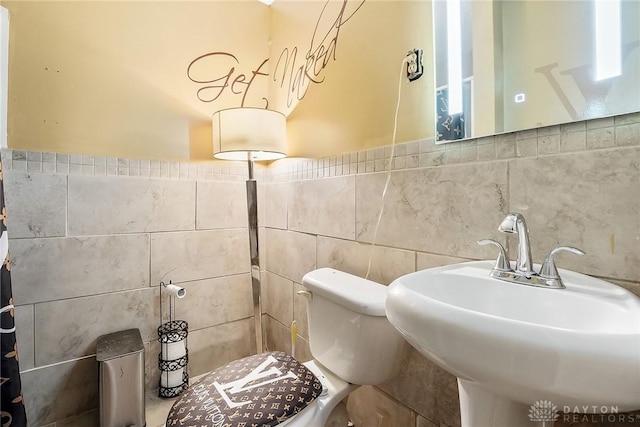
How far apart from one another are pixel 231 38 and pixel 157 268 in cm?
128

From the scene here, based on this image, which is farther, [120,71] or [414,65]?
[120,71]

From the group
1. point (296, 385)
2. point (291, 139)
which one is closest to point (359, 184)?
point (291, 139)

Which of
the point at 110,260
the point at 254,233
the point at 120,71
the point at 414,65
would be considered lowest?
the point at 110,260

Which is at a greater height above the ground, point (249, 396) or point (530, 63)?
point (530, 63)

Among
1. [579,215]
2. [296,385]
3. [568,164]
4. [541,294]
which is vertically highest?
[568,164]

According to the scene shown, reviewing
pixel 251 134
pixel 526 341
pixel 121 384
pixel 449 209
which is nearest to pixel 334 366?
pixel 449 209

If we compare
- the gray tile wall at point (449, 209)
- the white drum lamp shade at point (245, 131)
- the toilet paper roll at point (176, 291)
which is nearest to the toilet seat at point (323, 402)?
the gray tile wall at point (449, 209)

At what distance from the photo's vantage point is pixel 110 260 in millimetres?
1320

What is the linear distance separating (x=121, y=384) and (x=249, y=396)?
0.68 metres

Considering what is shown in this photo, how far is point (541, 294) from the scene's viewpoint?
1.97 ft

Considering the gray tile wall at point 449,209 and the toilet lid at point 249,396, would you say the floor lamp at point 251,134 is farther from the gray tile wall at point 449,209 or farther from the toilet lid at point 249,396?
the toilet lid at point 249,396

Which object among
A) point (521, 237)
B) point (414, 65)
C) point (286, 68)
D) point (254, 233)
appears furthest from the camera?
point (286, 68)

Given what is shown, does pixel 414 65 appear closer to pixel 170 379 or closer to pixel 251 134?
pixel 251 134

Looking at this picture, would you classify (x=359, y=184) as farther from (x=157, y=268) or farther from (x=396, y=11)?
(x=157, y=268)
